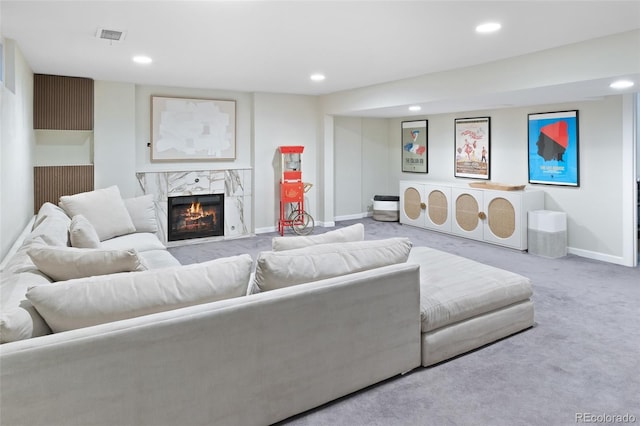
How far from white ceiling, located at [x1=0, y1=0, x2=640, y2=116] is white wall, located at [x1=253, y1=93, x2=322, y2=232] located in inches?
69.3

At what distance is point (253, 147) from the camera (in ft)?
22.4

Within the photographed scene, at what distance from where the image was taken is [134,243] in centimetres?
405

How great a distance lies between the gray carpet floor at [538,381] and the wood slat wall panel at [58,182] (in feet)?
15.9

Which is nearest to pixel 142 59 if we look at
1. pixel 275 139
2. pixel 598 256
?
pixel 275 139

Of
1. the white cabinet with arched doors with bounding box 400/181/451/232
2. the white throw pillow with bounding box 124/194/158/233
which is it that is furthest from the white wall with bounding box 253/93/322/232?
the white throw pillow with bounding box 124/194/158/233

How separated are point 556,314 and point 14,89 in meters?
4.86

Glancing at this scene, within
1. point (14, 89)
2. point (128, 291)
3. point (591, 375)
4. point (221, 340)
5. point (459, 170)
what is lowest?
point (591, 375)

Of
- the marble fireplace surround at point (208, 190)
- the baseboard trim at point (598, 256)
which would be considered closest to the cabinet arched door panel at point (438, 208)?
the baseboard trim at point (598, 256)

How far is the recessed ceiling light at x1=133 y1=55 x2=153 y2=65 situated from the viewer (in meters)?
4.27

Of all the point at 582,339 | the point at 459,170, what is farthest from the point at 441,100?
the point at 582,339

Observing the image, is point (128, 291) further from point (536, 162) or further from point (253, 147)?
point (536, 162)

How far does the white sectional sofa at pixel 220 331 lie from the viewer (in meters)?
1.53

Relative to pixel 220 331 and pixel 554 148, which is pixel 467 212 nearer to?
pixel 554 148

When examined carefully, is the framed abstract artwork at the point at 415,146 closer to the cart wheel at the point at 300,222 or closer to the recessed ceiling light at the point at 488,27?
the cart wheel at the point at 300,222
